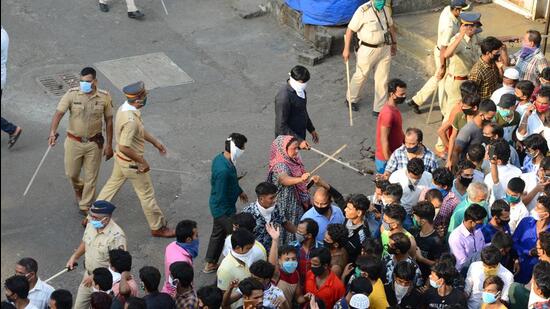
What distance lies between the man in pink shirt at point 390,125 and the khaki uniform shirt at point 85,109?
2875mm

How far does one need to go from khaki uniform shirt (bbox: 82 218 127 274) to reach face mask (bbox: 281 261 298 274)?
150cm

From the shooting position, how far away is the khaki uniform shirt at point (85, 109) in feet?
29.9

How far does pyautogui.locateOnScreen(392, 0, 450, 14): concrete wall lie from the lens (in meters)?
13.7

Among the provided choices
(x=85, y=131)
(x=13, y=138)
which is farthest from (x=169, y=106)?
(x=85, y=131)

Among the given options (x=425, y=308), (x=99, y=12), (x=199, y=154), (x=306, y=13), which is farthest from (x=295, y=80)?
(x=99, y=12)

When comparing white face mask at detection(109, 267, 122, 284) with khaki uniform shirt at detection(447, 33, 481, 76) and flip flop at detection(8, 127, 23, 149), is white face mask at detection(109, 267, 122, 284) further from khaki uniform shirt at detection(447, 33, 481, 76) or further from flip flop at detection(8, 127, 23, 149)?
khaki uniform shirt at detection(447, 33, 481, 76)

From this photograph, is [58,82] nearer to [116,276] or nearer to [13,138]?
[13,138]

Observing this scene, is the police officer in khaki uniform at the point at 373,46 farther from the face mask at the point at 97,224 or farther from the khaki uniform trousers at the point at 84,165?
the face mask at the point at 97,224

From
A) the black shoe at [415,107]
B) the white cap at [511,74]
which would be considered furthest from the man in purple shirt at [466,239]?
the black shoe at [415,107]

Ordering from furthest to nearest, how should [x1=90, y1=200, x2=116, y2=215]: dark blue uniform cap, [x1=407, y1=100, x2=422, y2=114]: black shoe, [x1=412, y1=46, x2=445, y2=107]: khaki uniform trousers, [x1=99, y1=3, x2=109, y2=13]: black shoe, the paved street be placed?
[x1=99, y1=3, x2=109, y2=13]: black shoe < [x1=407, y1=100, x2=422, y2=114]: black shoe < [x1=412, y1=46, x2=445, y2=107]: khaki uniform trousers < the paved street < [x1=90, y1=200, x2=116, y2=215]: dark blue uniform cap

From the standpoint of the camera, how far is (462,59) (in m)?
10.9

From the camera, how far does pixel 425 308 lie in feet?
22.2

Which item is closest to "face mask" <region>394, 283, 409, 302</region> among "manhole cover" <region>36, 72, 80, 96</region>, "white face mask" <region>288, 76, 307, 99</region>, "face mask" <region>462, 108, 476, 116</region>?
"face mask" <region>462, 108, 476, 116</region>

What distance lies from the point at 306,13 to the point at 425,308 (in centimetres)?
751
